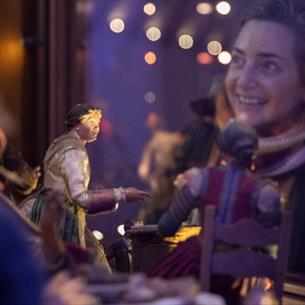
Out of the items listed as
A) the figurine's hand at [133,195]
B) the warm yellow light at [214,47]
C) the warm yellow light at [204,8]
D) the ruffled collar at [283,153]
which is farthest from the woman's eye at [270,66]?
the figurine's hand at [133,195]

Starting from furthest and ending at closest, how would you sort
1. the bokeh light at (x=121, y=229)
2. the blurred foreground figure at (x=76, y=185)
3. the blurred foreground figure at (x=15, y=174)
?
1. the blurred foreground figure at (x=15, y=174)
2. the bokeh light at (x=121, y=229)
3. the blurred foreground figure at (x=76, y=185)

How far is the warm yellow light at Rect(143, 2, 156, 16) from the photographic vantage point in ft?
27.8

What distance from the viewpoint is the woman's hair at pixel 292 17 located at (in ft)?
23.5

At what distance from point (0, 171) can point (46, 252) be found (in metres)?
2.50

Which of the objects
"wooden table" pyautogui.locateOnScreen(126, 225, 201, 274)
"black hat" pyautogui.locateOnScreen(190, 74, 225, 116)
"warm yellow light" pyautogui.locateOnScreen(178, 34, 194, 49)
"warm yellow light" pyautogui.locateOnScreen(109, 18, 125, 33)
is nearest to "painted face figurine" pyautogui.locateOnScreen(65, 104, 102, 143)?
"wooden table" pyautogui.locateOnScreen(126, 225, 201, 274)

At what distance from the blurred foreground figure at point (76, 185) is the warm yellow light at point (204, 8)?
9.90 ft

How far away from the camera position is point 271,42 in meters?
7.20

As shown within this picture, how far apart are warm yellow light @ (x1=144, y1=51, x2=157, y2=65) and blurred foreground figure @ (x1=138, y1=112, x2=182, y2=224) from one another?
0.44m

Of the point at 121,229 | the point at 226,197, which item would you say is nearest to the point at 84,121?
the point at 121,229

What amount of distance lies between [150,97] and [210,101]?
84cm

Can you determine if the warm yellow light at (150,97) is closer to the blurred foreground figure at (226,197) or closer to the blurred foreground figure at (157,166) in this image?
the blurred foreground figure at (157,166)

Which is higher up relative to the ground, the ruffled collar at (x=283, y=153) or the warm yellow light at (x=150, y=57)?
the warm yellow light at (x=150, y=57)

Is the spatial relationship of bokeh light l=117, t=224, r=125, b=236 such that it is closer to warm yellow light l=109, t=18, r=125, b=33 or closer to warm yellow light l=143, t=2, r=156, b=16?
warm yellow light l=143, t=2, r=156, b=16

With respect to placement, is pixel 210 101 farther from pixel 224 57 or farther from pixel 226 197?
pixel 226 197
